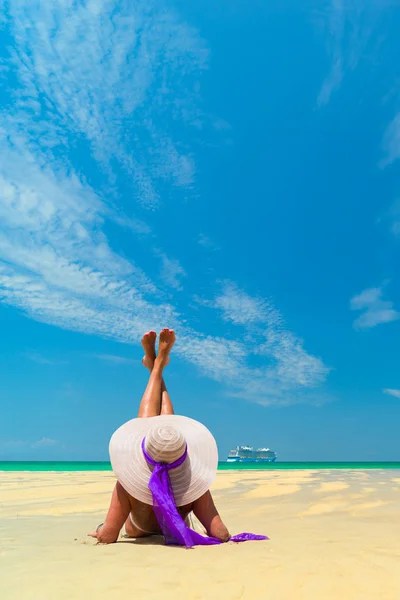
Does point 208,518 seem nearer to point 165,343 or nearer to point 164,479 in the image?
point 164,479

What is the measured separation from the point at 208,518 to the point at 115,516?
2.75 ft

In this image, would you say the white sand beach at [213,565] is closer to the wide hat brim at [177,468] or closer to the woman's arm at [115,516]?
the woman's arm at [115,516]

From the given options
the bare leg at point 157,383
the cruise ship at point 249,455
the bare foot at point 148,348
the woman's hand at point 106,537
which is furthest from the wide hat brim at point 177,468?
the cruise ship at point 249,455

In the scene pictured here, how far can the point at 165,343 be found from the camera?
5.86 metres

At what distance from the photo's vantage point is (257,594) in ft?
8.58

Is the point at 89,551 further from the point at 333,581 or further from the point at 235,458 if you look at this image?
the point at 235,458

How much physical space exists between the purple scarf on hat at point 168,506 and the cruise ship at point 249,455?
109028mm

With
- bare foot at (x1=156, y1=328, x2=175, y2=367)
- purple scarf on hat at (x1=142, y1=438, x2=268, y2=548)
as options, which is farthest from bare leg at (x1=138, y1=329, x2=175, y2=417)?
purple scarf on hat at (x1=142, y1=438, x2=268, y2=548)

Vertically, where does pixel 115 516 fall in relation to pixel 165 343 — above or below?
below

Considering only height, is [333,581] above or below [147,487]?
below

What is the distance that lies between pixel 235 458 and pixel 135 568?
363 feet

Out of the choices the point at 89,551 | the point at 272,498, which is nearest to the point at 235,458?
the point at 272,498

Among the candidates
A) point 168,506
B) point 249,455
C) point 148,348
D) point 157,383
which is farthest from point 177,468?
point 249,455

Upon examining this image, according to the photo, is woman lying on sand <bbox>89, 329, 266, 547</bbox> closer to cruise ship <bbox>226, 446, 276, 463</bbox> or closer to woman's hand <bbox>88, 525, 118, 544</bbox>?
woman's hand <bbox>88, 525, 118, 544</bbox>
